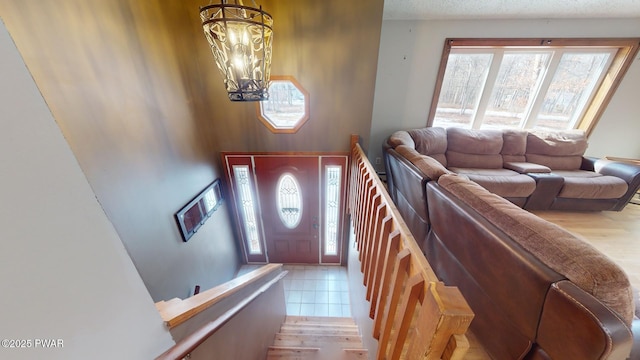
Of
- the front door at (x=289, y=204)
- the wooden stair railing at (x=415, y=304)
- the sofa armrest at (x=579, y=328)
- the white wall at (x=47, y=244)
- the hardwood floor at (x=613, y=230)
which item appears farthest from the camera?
the front door at (x=289, y=204)

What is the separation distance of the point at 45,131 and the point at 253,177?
2480 mm

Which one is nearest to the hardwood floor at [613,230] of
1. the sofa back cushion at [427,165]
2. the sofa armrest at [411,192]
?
the sofa armrest at [411,192]

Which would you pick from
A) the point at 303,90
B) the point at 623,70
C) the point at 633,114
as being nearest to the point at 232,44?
the point at 303,90

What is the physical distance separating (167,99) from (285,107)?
1165 millimetres

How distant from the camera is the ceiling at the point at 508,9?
8.07 ft

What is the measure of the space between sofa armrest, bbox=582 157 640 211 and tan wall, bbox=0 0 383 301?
3.30m

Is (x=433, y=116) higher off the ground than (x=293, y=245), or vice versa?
(x=433, y=116)

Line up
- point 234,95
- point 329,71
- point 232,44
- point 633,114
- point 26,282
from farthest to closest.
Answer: point 633,114, point 329,71, point 234,95, point 232,44, point 26,282

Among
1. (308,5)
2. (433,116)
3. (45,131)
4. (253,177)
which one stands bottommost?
(253,177)

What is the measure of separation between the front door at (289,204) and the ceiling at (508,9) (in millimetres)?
2054

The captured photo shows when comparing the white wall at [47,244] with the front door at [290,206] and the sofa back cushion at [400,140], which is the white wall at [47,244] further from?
the sofa back cushion at [400,140]

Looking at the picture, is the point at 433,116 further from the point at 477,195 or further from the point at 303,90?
the point at 477,195

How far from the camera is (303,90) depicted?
2283mm

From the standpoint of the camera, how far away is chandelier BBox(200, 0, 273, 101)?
0.88 m
